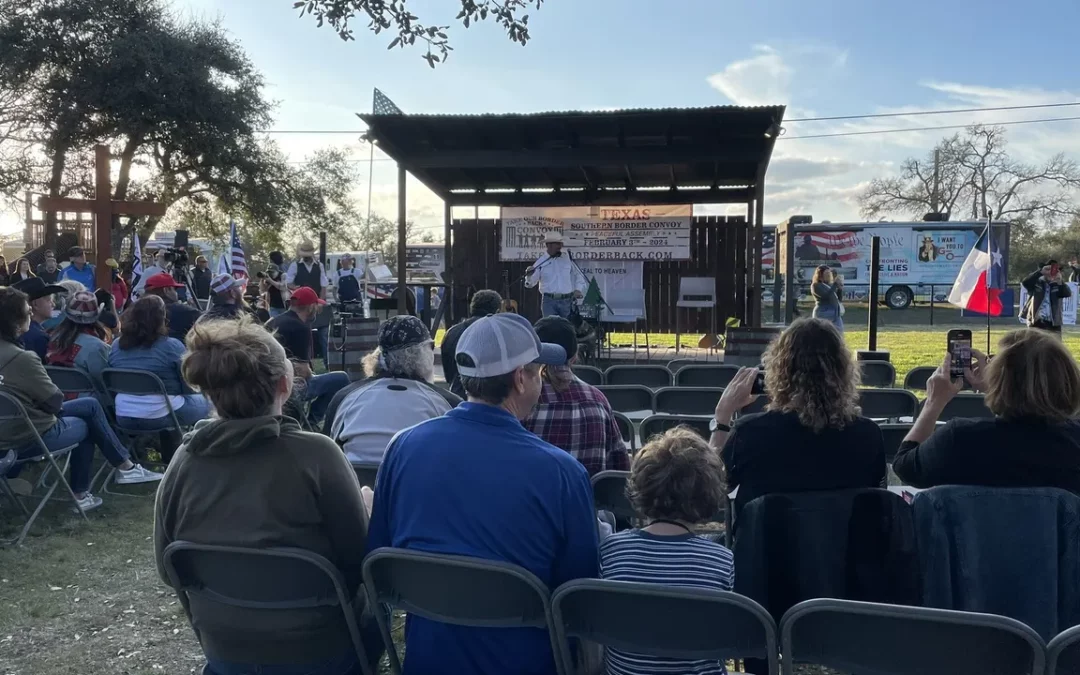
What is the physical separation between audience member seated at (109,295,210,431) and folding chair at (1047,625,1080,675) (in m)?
5.27

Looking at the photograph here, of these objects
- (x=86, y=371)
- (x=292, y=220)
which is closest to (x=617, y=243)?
(x=86, y=371)

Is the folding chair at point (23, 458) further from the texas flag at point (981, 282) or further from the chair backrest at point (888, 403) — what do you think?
the texas flag at point (981, 282)

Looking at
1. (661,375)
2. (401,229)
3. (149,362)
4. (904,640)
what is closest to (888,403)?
(661,375)

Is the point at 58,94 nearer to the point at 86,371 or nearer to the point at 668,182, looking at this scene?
the point at 668,182

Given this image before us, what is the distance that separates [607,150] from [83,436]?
7.68 meters

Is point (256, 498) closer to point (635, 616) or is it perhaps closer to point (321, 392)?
point (635, 616)

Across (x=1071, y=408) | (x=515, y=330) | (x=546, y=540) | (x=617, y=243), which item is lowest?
(x=546, y=540)

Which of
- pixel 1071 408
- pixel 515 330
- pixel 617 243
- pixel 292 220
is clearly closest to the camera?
pixel 515 330

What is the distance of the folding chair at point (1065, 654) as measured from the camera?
165cm

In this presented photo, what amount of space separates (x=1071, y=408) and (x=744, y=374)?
1.08 meters

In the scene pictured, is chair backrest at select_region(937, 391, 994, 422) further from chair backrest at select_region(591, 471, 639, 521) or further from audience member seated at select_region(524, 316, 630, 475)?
chair backrest at select_region(591, 471, 639, 521)

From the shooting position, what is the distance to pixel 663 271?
14.0 m

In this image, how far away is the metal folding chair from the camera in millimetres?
4867

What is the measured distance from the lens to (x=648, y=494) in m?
2.17
